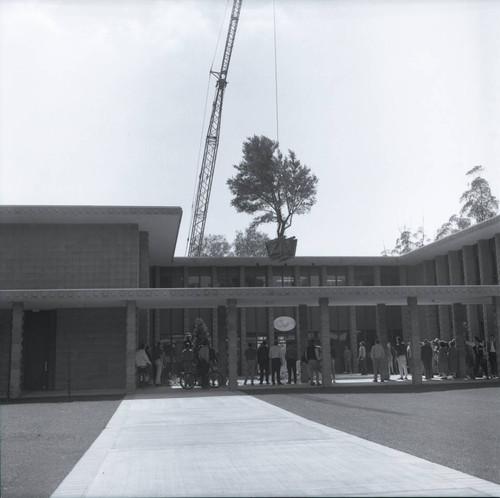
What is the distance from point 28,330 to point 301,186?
32555 mm

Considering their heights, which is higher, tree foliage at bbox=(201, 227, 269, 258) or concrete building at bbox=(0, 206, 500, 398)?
tree foliage at bbox=(201, 227, 269, 258)

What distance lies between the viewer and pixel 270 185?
173 ft

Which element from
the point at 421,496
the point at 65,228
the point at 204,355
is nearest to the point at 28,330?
the point at 65,228

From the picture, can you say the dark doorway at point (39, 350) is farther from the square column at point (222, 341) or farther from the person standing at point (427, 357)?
the person standing at point (427, 357)

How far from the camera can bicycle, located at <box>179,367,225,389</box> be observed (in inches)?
824

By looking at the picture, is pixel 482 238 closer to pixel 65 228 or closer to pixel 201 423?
pixel 65 228

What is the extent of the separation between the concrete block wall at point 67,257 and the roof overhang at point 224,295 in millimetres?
1183

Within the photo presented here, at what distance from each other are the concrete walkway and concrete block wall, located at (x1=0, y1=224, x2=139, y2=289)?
1364 centimetres

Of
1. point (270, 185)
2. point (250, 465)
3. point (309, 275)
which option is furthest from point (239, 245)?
point (250, 465)

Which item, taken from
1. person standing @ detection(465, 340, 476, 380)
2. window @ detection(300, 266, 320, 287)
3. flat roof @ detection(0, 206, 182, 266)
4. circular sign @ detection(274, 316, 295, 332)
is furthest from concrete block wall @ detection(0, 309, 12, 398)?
window @ detection(300, 266, 320, 287)

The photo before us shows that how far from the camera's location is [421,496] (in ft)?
18.2

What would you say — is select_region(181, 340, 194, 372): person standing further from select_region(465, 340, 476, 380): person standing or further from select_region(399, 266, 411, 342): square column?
select_region(399, 266, 411, 342): square column

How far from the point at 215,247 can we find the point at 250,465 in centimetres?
6197

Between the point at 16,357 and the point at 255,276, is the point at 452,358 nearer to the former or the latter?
the point at 16,357
